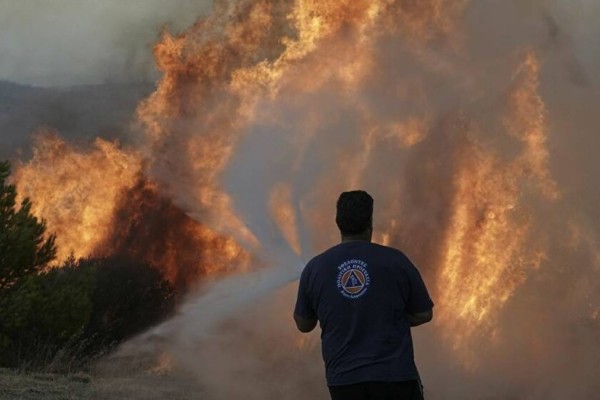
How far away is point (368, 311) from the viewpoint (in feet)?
12.9

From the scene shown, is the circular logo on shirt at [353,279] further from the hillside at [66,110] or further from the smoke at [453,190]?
the hillside at [66,110]

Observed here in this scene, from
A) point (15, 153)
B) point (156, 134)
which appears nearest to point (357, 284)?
point (156, 134)

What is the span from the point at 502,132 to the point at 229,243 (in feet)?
24.5

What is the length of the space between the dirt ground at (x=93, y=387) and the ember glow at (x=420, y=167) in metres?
1.04

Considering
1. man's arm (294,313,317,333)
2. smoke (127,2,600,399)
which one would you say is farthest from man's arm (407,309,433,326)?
smoke (127,2,600,399)

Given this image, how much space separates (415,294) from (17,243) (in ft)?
34.9

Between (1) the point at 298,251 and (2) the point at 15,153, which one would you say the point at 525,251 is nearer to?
(1) the point at 298,251

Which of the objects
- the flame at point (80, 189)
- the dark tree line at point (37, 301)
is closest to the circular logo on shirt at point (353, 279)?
the dark tree line at point (37, 301)

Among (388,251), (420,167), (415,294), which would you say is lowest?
(415,294)

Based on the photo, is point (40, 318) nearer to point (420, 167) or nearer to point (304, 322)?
point (420, 167)

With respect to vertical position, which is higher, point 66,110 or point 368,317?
point 66,110

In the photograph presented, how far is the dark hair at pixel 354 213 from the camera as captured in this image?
160 inches

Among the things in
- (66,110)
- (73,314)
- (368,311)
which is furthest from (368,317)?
(66,110)

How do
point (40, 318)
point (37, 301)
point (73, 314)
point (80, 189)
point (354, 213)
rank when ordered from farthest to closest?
point (80, 189) → point (73, 314) → point (40, 318) → point (37, 301) → point (354, 213)
